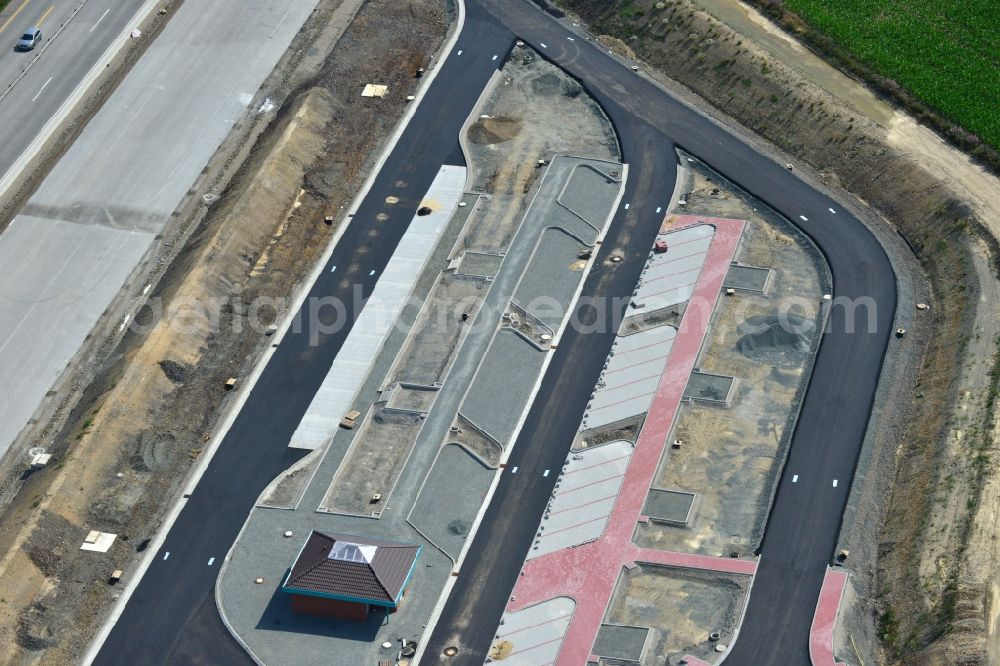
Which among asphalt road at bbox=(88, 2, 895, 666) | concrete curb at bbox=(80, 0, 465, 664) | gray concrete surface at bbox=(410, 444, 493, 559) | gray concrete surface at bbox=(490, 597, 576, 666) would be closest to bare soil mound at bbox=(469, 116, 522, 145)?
asphalt road at bbox=(88, 2, 895, 666)

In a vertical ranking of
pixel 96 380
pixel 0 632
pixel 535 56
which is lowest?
pixel 0 632

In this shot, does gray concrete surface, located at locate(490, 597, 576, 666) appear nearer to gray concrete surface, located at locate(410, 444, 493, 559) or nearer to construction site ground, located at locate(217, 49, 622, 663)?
construction site ground, located at locate(217, 49, 622, 663)

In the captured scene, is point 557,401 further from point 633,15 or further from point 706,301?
point 633,15

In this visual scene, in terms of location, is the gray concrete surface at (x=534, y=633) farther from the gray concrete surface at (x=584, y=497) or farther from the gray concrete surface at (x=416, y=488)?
the gray concrete surface at (x=416, y=488)

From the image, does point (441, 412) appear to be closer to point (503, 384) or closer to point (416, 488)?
point (503, 384)

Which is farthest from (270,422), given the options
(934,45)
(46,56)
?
(934,45)

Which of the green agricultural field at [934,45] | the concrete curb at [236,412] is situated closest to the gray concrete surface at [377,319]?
the concrete curb at [236,412]

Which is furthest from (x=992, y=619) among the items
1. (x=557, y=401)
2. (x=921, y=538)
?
(x=557, y=401)
